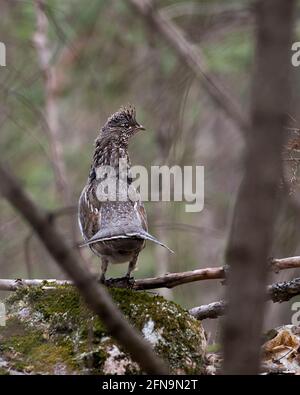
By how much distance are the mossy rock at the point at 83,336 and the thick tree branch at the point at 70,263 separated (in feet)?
6.06

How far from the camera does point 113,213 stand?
550 cm

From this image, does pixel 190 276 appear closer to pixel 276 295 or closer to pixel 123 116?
pixel 276 295

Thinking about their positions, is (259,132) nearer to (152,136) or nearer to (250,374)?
(250,374)

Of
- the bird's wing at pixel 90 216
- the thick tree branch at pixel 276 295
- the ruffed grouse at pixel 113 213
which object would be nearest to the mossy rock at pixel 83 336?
the thick tree branch at pixel 276 295

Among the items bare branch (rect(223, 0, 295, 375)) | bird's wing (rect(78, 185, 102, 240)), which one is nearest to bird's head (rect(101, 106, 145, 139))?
bird's wing (rect(78, 185, 102, 240))

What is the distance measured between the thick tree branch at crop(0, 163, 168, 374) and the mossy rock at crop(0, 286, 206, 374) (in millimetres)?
1846

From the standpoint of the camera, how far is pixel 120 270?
11.5 m

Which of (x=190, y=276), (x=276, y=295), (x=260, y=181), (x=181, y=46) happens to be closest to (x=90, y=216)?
(x=190, y=276)

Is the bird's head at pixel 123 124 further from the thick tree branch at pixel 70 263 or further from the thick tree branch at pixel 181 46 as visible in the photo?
the thick tree branch at pixel 70 263

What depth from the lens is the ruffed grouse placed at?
5.14 metres

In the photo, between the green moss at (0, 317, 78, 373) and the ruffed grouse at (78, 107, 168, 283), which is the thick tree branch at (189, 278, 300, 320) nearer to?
the ruffed grouse at (78, 107, 168, 283)

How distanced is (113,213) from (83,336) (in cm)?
151

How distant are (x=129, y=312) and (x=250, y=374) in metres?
2.47

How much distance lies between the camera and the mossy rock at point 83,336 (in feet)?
12.9
